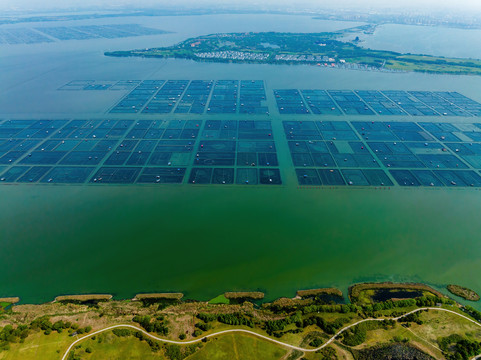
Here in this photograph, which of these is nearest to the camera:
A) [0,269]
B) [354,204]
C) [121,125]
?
[0,269]

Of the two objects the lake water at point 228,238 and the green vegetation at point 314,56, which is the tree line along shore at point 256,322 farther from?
the green vegetation at point 314,56

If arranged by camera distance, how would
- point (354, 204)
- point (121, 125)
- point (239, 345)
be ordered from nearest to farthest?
point (239, 345), point (354, 204), point (121, 125)

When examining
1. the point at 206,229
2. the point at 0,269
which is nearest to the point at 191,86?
the point at 206,229

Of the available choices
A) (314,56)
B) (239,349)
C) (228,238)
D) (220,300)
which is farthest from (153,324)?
(314,56)

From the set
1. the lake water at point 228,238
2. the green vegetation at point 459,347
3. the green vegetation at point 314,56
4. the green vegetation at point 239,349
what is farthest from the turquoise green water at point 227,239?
the green vegetation at point 314,56

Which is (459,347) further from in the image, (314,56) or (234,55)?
(234,55)

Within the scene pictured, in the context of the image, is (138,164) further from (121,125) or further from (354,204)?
(354,204)

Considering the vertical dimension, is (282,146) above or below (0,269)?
above
